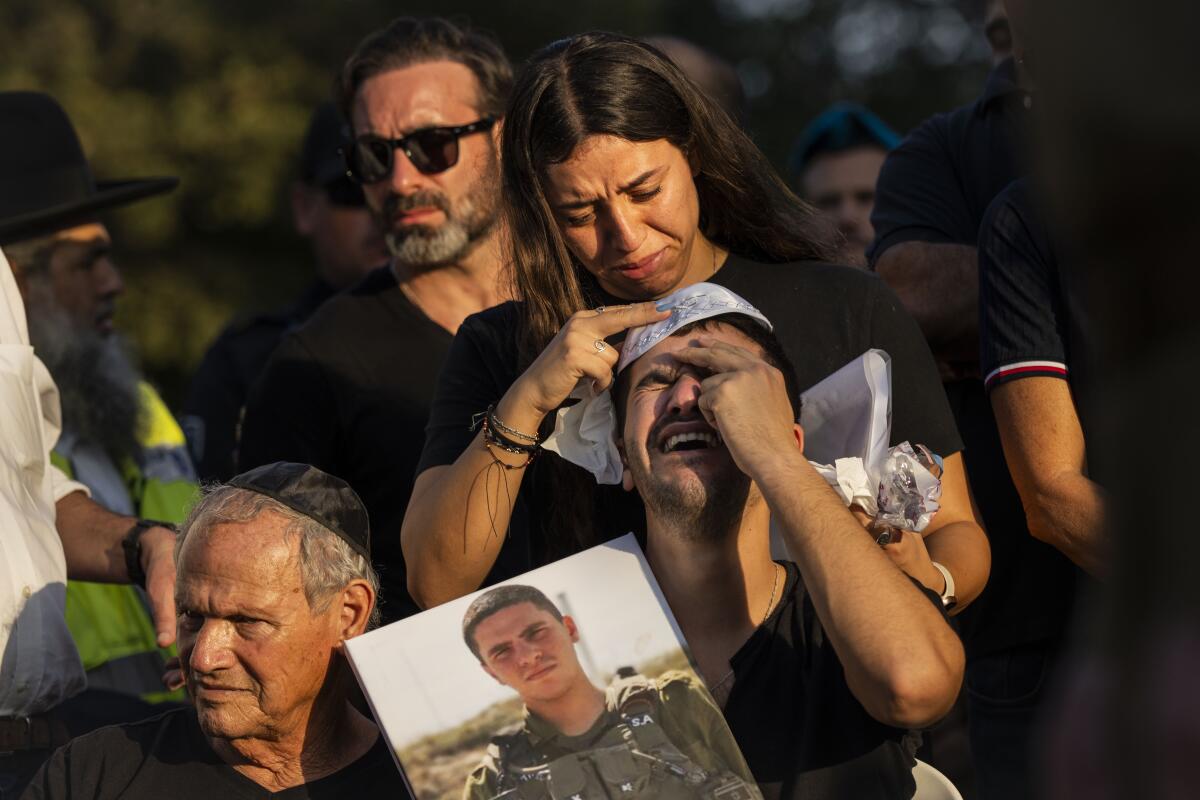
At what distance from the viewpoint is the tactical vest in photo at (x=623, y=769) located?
230 cm

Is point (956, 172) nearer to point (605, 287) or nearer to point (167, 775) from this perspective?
point (605, 287)

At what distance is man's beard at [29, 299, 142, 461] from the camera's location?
4707 mm

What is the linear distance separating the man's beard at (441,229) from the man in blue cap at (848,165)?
1517mm

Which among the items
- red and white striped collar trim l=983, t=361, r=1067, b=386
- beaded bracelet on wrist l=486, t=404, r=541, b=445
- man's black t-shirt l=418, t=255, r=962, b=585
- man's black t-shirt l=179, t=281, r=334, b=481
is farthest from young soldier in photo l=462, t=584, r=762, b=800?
man's black t-shirt l=179, t=281, r=334, b=481

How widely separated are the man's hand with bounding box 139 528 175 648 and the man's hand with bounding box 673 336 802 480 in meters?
1.40

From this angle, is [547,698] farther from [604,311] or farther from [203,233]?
[203,233]

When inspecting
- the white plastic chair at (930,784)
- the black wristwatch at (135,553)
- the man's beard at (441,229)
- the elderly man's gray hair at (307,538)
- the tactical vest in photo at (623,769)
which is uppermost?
the man's beard at (441,229)

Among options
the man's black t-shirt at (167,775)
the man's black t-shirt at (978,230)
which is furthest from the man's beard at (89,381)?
the man's black t-shirt at (978,230)

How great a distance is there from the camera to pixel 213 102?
16375 mm

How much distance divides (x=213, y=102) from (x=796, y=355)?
14.3 m

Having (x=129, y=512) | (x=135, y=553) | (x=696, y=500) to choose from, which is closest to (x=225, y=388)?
(x=129, y=512)

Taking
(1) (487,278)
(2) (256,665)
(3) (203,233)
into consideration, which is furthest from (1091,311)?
(3) (203,233)

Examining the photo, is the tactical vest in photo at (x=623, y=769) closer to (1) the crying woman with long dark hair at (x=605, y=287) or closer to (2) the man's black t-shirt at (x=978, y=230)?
(1) the crying woman with long dark hair at (x=605, y=287)

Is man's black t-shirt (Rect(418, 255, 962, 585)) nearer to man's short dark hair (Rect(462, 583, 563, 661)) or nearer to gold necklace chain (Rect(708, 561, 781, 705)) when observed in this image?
gold necklace chain (Rect(708, 561, 781, 705))
